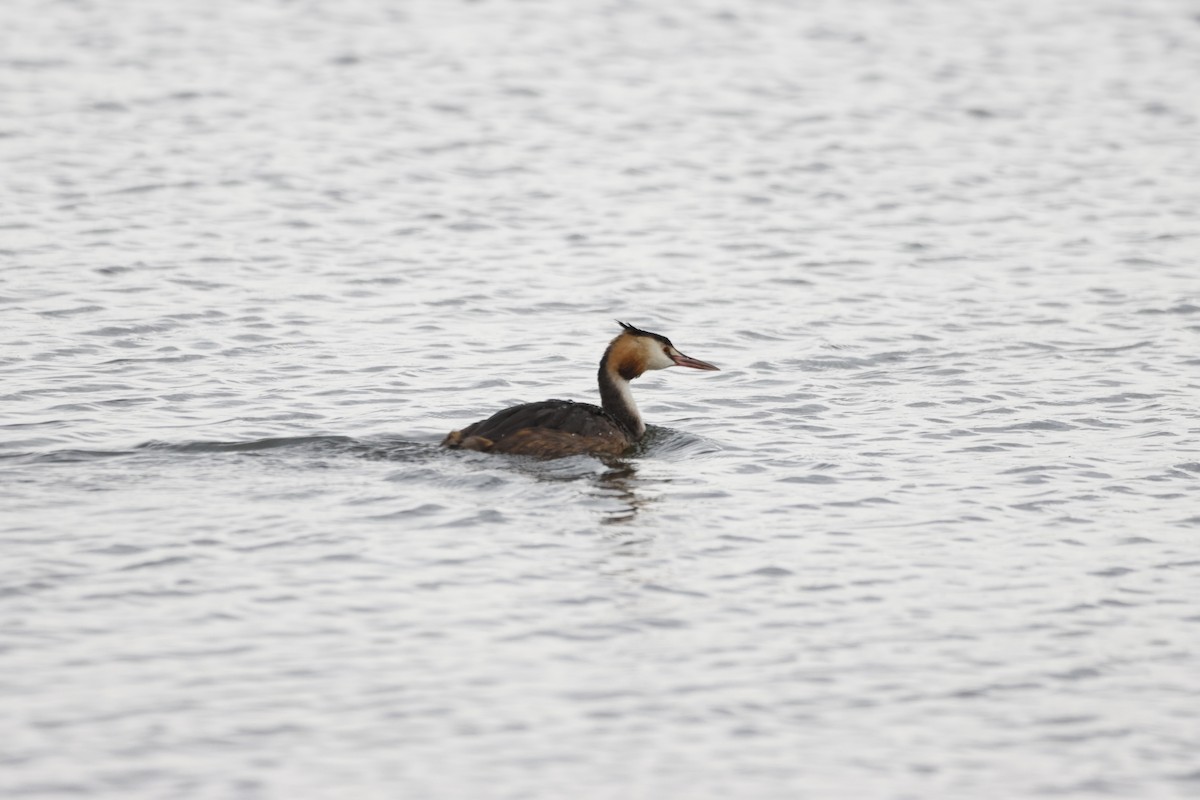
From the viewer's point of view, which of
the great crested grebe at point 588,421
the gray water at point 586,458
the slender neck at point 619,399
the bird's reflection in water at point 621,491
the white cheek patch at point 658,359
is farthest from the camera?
→ the white cheek patch at point 658,359

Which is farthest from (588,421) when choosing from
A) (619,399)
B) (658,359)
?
(658,359)

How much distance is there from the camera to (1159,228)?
2002 cm

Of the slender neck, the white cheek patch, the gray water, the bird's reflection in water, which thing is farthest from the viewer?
the white cheek patch

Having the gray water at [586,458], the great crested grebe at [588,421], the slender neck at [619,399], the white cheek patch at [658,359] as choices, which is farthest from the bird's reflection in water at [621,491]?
the white cheek patch at [658,359]

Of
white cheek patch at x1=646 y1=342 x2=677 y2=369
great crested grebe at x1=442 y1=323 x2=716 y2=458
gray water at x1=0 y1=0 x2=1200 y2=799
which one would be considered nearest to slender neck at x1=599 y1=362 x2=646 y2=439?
great crested grebe at x1=442 y1=323 x2=716 y2=458

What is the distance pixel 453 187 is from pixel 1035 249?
22.2ft

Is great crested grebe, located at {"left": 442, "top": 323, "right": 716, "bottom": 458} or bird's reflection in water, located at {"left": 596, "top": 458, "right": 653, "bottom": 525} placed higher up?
great crested grebe, located at {"left": 442, "top": 323, "right": 716, "bottom": 458}

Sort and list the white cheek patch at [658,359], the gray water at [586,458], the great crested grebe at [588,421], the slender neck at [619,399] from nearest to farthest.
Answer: the gray water at [586,458]
the great crested grebe at [588,421]
the slender neck at [619,399]
the white cheek patch at [658,359]

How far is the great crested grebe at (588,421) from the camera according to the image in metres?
12.1

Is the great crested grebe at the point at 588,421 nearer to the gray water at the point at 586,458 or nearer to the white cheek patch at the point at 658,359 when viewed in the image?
the white cheek patch at the point at 658,359

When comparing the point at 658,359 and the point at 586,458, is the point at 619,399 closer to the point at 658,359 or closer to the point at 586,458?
the point at 658,359

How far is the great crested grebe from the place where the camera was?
12.1 m

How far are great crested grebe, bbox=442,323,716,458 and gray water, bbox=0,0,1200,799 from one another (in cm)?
24

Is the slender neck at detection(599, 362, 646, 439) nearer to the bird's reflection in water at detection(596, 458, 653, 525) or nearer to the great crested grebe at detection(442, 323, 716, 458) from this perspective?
the great crested grebe at detection(442, 323, 716, 458)
